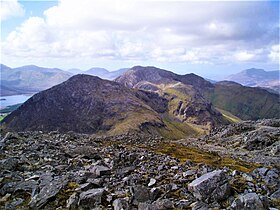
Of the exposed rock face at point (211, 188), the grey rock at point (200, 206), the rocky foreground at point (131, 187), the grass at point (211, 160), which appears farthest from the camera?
the grass at point (211, 160)

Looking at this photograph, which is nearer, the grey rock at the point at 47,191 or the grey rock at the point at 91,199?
the grey rock at the point at 91,199

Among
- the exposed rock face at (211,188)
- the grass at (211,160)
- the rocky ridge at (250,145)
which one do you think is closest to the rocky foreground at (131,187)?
the exposed rock face at (211,188)

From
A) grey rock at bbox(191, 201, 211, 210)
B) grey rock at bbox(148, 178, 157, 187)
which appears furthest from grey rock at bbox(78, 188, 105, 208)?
grey rock at bbox(191, 201, 211, 210)

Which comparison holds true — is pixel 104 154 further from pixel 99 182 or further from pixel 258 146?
pixel 258 146

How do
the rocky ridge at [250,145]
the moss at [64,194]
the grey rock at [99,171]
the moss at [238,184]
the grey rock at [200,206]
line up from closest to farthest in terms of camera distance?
the grey rock at [200,206] < the moss at [64,194] < the moss at [238,184] < the grey rock at [99,171] < the rocky ridge at [250,145]

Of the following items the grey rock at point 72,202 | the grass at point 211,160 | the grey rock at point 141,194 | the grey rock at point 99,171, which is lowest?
the grass at point 211,160

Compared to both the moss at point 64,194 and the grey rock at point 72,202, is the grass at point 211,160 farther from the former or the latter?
the grey rock at point 72,202

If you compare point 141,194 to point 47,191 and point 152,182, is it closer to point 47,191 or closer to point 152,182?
point 152,182

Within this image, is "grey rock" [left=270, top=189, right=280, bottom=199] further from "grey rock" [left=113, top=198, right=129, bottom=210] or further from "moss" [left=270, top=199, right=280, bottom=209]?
"grey rock" [left=113, top=198, right=129, bottom=210]

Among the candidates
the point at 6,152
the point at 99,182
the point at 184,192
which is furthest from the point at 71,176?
the point at 6,152
